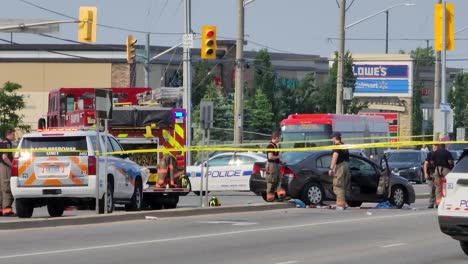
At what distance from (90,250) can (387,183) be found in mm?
12603

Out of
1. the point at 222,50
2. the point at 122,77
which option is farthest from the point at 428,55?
the point at 122,77

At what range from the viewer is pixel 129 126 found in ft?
92.8

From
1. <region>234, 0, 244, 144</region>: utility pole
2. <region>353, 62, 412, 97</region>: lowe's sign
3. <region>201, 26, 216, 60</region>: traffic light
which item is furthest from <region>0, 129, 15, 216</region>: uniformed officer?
<region>353, 62, 412, 97</region>: lowe's sign

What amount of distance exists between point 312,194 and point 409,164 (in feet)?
74.0

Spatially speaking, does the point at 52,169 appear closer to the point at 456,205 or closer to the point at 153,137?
the point at 153,137

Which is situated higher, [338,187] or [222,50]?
[222,50]

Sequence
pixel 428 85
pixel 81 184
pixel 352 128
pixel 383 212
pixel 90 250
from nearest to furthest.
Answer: pixel 90 250, pixel 81 184, pixel 383 212, pixel 352 128, pixel 428 85

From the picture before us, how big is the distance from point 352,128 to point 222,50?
3669 centimetres

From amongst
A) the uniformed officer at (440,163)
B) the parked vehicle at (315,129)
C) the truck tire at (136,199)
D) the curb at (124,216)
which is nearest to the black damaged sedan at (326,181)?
the curb at (124,216)

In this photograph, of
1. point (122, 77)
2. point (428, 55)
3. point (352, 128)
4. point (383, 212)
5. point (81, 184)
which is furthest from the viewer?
point (428, 55)

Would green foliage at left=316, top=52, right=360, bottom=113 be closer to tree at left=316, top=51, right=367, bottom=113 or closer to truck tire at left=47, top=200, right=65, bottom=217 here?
tree at left=316, top=51, right=367, bottom=113

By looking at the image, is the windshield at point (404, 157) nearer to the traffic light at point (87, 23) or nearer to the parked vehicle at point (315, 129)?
the parked vehicle at point (315, 129)

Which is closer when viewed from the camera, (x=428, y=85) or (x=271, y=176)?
(x=271, y=176)

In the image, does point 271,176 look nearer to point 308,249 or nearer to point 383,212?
point 383,212
